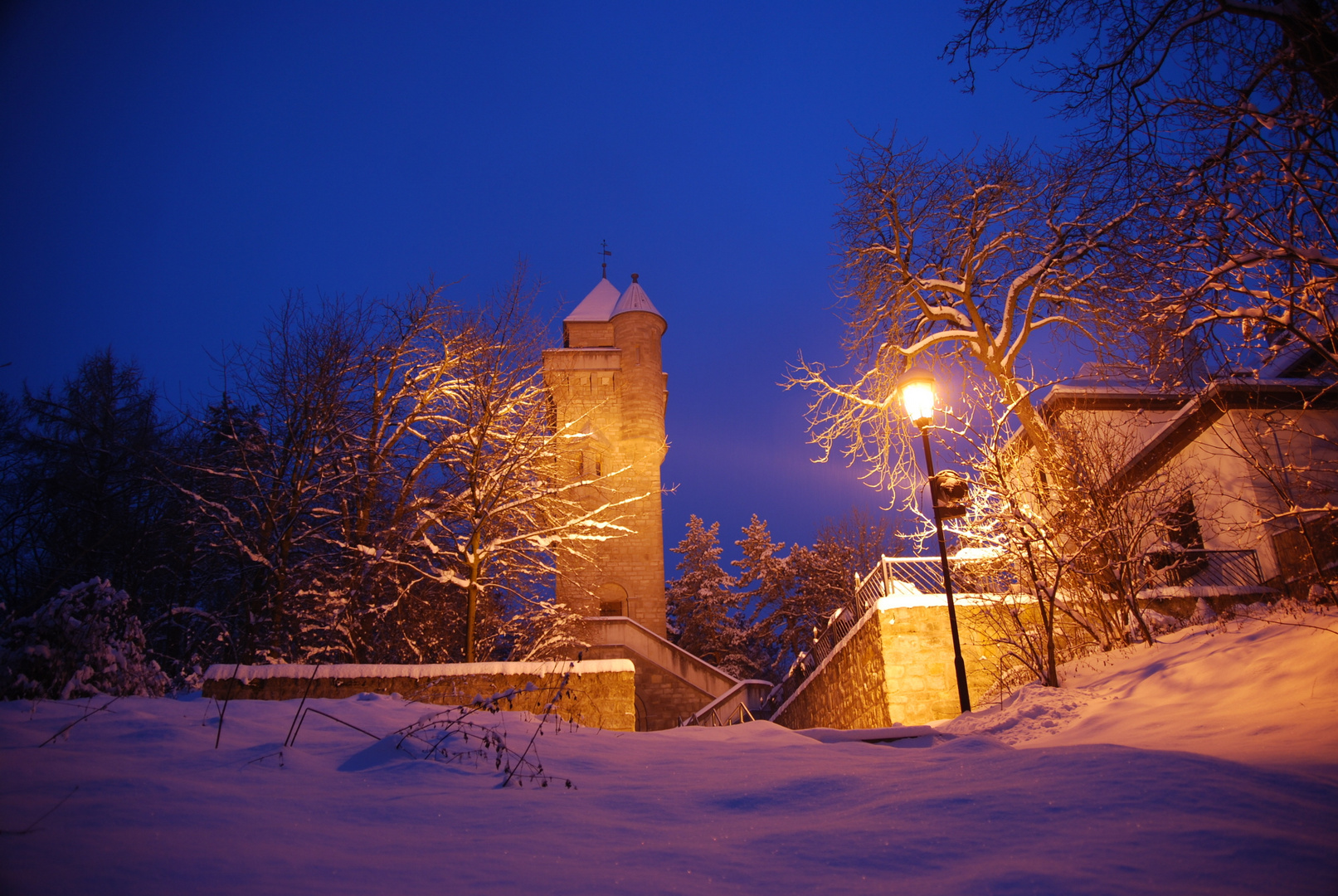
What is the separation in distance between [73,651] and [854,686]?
10923 mm

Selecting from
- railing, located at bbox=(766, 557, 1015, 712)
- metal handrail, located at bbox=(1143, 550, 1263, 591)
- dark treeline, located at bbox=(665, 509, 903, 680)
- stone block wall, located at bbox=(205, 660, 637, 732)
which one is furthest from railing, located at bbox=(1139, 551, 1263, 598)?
dark treeline, located at bbox=(665, 509, 903, 680)

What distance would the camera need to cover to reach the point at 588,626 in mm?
20828

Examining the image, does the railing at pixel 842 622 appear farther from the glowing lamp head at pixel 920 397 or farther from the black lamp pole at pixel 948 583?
the glowing lamp head at pixel 920 397

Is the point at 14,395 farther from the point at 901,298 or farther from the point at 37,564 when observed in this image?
the point at 901,298

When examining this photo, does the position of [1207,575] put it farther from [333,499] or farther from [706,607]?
[706,607]

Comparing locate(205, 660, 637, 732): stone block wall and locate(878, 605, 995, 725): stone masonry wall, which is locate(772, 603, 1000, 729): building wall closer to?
locate(878, 605, 995, 725): stone masonry wall

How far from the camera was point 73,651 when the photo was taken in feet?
19.8

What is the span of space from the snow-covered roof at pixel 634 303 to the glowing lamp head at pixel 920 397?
23217 mm

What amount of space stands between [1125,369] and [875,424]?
18.0 feet

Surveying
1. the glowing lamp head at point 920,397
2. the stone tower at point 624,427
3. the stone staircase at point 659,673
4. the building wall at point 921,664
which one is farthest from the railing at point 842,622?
the stone tower at point 624,427

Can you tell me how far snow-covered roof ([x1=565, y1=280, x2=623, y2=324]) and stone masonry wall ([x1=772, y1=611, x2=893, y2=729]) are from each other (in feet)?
71.8

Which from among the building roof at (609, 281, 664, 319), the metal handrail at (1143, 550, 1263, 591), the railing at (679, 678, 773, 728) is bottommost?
the railing at (679, 678, 773, 728)

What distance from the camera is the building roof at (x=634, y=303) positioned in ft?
104

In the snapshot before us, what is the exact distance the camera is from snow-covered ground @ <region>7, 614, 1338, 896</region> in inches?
80.4
